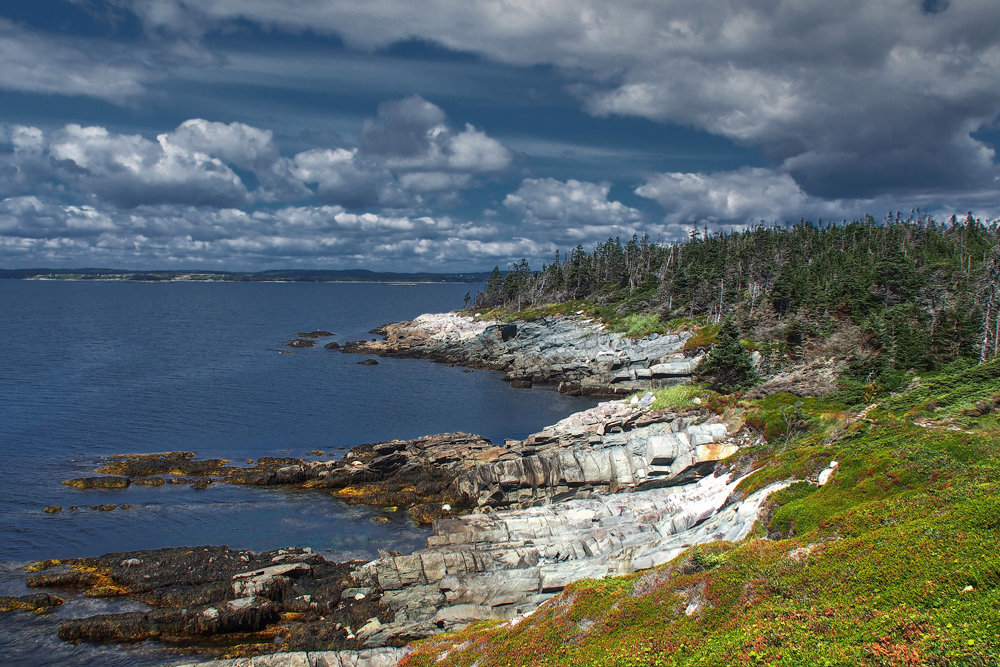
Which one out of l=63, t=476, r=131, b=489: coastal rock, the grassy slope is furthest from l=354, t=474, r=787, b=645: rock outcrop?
l=63, t=476, r=131, b=489: coastal rock

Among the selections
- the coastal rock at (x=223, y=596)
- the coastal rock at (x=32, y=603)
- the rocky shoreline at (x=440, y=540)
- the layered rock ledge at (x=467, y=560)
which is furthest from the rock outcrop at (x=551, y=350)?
the coastal rock at (x=32, y=603)

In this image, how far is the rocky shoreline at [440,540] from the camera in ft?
82.1

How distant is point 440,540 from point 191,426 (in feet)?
123

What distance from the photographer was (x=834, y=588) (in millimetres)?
13641

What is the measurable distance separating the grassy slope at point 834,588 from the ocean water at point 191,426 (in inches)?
729

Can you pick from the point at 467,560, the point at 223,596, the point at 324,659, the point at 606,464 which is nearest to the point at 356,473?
the point at 223,596

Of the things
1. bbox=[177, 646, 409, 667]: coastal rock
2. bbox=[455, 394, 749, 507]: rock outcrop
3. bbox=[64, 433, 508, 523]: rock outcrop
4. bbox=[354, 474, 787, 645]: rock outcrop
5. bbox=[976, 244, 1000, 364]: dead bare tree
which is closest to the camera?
bbox=[177, 646, 409, 667]: coastal rock

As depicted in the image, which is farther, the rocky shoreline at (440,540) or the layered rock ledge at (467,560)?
the rocky shoreline at (440,540)

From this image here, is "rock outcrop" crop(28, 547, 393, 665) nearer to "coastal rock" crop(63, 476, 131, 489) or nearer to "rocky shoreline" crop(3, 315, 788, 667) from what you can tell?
"rocky shoreline" crop(3, 315, 788, 667)

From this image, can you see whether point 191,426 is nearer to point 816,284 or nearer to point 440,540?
point 440,540

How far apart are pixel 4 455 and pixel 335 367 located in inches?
1919

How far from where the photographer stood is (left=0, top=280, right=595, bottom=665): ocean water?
34.1 meters

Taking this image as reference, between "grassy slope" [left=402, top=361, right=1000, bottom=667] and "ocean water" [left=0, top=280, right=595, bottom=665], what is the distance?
18.5 metres

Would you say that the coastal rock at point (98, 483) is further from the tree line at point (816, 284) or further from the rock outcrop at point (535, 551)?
the tree line at point (816, 284)
